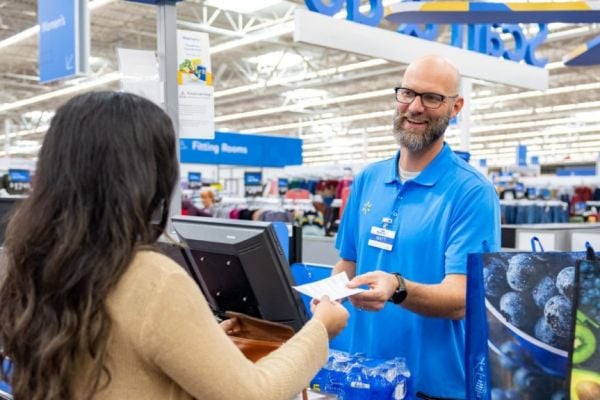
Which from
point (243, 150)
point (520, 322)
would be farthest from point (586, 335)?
point (243, 150)

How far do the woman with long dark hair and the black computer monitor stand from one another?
0.44m

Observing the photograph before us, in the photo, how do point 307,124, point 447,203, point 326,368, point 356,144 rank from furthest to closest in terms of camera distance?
point 356,144
point 307,124
point 447,203
point 326,368

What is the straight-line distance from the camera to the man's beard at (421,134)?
6.64 ft

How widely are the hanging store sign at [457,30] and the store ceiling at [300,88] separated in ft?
15.5

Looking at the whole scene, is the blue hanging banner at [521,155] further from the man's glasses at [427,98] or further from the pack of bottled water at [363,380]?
the pack of bottled water at [363,380]

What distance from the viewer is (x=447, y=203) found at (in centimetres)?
194

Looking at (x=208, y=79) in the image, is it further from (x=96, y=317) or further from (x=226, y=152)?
(x=226, y=152)

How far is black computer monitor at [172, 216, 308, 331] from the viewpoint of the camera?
5.16 ft

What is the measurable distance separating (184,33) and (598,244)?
2949 mm

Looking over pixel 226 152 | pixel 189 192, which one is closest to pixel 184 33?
pixel 189 192

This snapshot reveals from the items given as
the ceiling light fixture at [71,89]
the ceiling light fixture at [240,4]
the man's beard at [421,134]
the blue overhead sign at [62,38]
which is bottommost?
the man's beard at [421,134]

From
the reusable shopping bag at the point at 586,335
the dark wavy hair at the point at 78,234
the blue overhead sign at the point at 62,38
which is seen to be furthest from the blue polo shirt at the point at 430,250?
the blue overhead sign at the point at 62,38

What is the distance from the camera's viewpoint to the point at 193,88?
2.86 metres

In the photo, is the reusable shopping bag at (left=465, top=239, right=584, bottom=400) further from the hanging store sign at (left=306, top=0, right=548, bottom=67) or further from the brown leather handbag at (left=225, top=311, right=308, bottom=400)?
the hanging store sign at (left=306, top=0, right=548, bottom=67)
